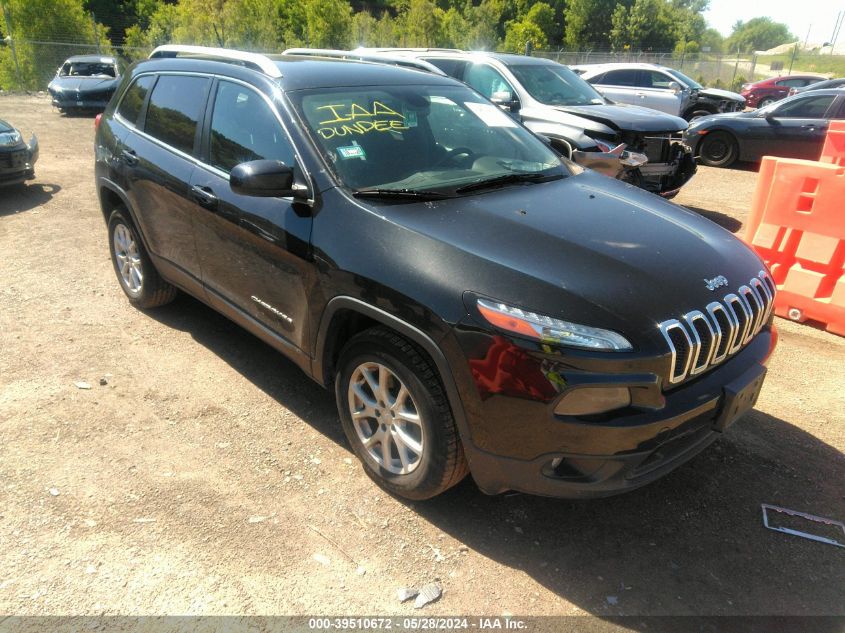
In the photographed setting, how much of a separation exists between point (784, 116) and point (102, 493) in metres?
11.9

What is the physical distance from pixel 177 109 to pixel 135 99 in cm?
76

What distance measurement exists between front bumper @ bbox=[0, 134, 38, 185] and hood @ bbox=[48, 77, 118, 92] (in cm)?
916

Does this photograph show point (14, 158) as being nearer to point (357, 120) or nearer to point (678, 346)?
point (357, 120)

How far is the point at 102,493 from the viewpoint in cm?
304

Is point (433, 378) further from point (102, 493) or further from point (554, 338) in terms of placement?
point (102, 493)

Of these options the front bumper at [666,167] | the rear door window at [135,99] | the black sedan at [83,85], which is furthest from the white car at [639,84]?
the black sedan at [83,85]

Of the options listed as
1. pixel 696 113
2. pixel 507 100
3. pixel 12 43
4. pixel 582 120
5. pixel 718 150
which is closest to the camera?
pixel 582 120

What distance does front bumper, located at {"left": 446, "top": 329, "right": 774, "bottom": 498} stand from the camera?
7.58 ft

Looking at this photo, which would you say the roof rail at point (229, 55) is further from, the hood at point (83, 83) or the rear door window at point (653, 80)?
the hood at point (83, 83)

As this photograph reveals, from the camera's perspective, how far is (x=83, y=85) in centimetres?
1672

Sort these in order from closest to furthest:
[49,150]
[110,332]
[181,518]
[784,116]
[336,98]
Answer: [181,518] < [336,98] < [110,332] < [784,116] < [49,150]

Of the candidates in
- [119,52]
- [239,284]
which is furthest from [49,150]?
[119,52]

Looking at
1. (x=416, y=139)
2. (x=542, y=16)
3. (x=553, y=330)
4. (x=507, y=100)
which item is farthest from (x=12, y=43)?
(x=542, y=16)

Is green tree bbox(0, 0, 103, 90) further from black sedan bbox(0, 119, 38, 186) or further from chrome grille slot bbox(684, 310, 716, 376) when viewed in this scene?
chrome grille slot bbox(684, 310, 716, 376)
